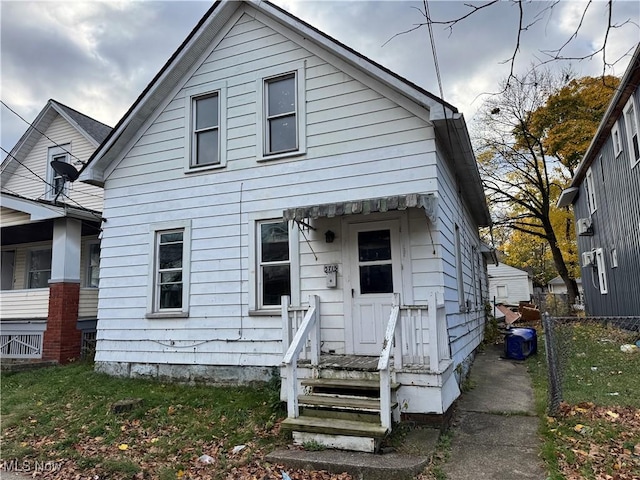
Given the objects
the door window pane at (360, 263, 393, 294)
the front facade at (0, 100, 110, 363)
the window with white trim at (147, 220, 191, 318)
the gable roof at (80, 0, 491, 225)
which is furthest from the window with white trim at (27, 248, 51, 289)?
the door window pane at (360, 263, 393, 294)

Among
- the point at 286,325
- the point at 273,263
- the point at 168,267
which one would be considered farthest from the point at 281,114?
the point at 286,325

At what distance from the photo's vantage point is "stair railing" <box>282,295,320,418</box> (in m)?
5.24

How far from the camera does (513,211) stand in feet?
92.3

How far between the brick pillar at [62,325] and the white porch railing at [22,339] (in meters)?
0.40

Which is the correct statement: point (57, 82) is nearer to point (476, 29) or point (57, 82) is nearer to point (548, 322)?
point (476, 29)

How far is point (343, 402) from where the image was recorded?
5.13 m

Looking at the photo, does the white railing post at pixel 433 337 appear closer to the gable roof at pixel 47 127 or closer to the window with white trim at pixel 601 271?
the gable roof at pixel 47 127

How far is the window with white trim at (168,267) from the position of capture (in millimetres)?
8312

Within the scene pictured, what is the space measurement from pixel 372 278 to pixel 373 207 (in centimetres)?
148

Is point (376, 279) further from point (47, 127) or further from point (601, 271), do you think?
point (47, 127)

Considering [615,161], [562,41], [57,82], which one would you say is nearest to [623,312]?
[615,161]

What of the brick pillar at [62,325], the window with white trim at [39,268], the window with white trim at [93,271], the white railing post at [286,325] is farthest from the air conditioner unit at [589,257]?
the window with white trim at [39,268]

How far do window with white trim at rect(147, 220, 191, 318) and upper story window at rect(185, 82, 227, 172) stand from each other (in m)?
1.35
